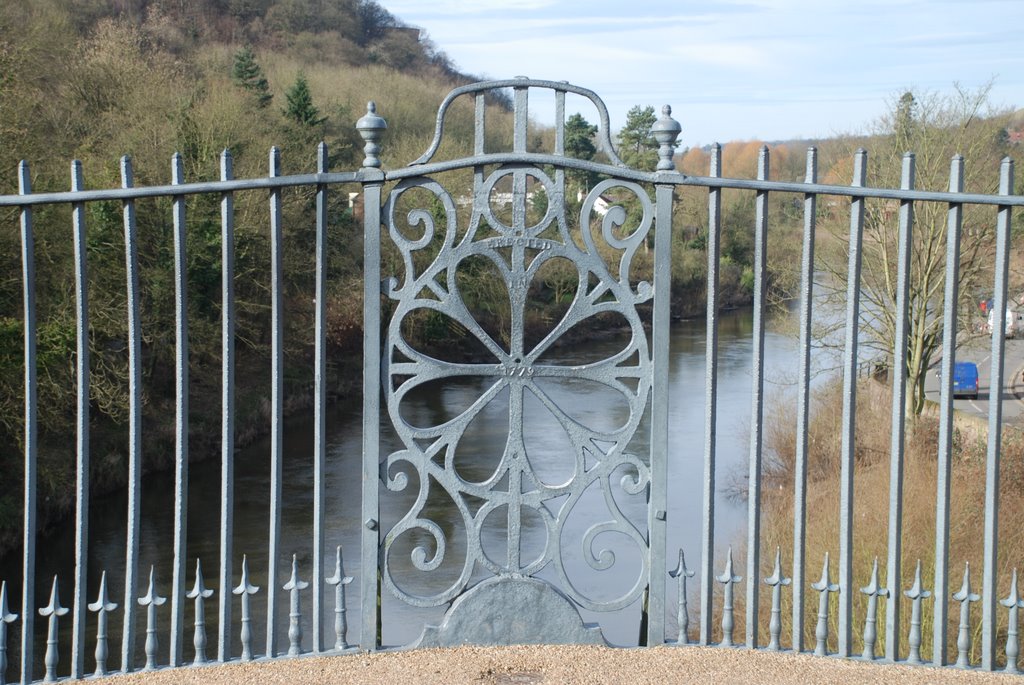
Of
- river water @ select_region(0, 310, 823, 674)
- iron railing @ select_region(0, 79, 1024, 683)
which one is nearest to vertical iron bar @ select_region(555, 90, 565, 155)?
iron railing @ select_region(0, 79, 1024, 683)

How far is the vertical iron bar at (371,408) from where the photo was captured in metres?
4.32

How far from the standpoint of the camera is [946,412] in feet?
14.0

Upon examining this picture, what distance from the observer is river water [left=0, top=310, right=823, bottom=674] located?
13.9m

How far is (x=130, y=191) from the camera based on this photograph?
421cm

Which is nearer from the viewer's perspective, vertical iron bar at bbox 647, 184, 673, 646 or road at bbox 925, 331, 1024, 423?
vertical iron bar at bbox 647, 184, 673, 646

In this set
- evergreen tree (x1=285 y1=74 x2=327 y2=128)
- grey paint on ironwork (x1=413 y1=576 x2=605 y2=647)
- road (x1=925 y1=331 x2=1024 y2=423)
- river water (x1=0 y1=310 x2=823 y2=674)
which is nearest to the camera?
grey paint on ironwork (x1=413 y1=576 x2=605 y2=647)

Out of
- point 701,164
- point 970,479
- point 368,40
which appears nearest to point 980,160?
point 970,479

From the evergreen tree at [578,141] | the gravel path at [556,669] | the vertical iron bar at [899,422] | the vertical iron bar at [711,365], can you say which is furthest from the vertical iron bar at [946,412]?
the evergreen tree at [578,141]

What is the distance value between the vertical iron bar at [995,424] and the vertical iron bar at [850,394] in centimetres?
50

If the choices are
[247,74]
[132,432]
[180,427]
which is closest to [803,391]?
[180,427]

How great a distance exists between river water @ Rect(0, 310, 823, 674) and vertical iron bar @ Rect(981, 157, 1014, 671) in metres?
6.37

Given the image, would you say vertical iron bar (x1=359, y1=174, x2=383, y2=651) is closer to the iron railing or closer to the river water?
the iron railing

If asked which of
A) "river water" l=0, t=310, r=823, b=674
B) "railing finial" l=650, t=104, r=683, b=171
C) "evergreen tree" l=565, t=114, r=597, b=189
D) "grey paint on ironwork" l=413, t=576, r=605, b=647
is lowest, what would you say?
"river water" l=0, t=310, r=823, b=674

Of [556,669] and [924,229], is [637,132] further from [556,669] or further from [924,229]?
[556,669]
